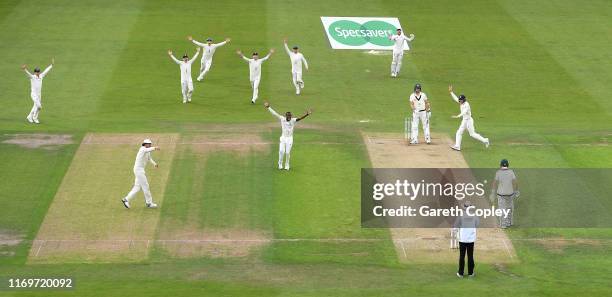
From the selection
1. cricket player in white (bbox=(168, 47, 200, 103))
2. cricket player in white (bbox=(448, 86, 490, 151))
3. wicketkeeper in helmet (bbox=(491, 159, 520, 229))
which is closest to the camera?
wicketkeeper in helmet (bbox=(491, 159, 520, 229))

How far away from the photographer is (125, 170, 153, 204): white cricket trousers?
36.0m

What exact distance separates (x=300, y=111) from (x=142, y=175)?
44.9 ft

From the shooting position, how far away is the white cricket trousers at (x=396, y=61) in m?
52.8

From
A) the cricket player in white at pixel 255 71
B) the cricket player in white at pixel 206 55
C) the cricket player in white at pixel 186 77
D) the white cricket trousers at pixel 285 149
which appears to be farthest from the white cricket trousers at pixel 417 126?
the cricket player in white at pixel 206 55

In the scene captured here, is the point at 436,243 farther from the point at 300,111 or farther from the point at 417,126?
the point at 300,111

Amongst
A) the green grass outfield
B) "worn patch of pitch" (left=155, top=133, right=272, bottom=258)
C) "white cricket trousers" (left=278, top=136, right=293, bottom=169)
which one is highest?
"white cricket trousers" (left=278, top=136, right=293, bottom=169)

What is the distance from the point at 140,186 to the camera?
36312mm

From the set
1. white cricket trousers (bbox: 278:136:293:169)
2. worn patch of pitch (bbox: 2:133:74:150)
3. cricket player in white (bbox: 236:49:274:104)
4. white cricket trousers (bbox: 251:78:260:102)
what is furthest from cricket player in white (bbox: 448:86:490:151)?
worn patch of pitch (bbox: 2:133:74:150)

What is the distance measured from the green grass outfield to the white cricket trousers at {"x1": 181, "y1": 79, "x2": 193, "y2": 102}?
69 centimetres

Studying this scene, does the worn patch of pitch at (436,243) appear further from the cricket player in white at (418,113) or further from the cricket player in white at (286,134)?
the cricket player in white at (286,134)

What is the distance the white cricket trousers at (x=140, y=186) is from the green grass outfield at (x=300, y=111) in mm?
716

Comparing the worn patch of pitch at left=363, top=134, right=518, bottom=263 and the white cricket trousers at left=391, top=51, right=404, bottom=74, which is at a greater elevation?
the worn patch of pitch at left=363, top=134, right=518, bottom=263

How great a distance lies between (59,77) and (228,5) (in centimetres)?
1472

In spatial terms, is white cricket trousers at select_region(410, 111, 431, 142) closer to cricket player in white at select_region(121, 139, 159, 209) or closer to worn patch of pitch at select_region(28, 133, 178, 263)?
worn patch of pitch at select_region(28, 133, 178, 263)
